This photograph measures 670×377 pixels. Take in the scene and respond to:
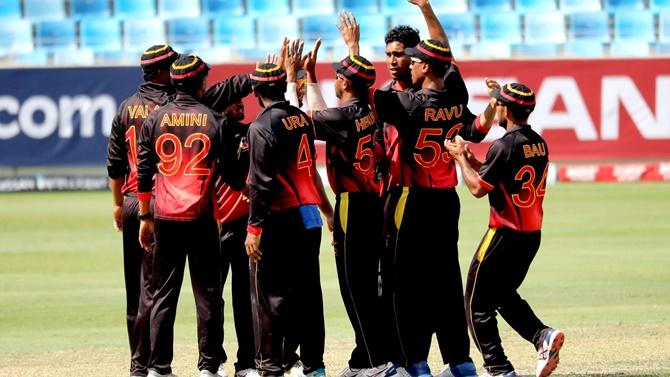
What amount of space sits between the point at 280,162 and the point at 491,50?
18675mm

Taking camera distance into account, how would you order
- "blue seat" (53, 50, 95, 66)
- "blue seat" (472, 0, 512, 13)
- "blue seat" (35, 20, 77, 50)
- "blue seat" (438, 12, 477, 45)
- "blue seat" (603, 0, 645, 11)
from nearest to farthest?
"blue seat" (53, 50, 95, 66) → "blue seat" (438, 12, 477, 45) → "blue seat" (35, 20, 77, 50) → "blue seat" (472, 0, 512, 13) → "blue seat" (603, 0, 645, 11)

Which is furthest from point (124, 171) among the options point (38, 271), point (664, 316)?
point (38, 271)

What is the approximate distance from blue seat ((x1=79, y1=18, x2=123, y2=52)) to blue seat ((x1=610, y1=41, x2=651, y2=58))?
35.4ft

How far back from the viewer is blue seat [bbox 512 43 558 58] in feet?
84.6

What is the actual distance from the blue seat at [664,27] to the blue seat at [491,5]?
3424 mm

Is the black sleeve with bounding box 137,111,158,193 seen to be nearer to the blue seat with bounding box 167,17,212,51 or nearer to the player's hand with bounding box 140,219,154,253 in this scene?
the player's hand with bounding box 140,219,154,253

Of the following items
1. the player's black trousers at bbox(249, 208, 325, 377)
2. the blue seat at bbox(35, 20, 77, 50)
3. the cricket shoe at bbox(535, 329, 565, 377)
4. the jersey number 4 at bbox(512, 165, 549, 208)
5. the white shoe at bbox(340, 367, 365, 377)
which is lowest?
the blue seat at bbox(35, 20, 77, 50)

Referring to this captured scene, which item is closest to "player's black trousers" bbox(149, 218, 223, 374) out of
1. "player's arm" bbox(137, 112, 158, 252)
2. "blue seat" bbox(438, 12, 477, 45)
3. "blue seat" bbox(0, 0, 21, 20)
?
"player's arm" bbox(137, 112, 158, 252)

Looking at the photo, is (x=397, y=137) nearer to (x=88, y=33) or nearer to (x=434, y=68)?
(x=434, y=68)

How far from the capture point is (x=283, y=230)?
341 inches

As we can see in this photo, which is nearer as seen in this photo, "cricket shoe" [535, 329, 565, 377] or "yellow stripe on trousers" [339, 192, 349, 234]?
"cricket shoe" [535, 329, 565, 377]

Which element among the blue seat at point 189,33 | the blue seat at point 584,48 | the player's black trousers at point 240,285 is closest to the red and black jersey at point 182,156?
the player's black trousers at point 240,285

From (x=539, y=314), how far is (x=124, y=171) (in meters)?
4.86

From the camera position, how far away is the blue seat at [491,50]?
2624cm
